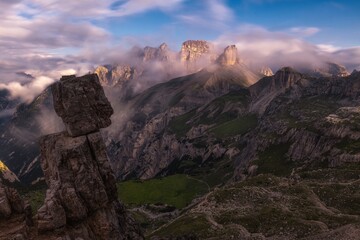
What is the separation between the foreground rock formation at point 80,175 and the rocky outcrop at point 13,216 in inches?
112

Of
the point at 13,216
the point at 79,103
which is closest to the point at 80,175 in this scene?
the point at 13,216

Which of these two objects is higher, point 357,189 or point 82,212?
point 82,212

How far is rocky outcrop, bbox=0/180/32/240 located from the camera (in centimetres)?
5189

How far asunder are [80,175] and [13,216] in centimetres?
1175

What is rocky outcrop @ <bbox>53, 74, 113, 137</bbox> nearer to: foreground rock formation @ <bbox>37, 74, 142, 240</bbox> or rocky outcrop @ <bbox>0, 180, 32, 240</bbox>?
foreground rock formation @ <bbox>37, 74, 142, 240</bbox>

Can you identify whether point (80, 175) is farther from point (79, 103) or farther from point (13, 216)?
point (79, 103)

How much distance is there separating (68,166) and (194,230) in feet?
184

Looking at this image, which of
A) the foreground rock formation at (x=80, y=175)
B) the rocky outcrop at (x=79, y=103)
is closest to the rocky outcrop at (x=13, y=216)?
the foreground rock formation at (x=80, y=175)

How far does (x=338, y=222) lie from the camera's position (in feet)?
330

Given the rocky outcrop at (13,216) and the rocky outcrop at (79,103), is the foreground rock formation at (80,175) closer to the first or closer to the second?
the rocky outcrop at (79,103)

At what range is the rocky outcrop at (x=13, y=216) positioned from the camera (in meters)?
51.9

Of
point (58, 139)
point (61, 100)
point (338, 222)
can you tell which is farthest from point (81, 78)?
point (338, 222)

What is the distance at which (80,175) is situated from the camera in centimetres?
6316

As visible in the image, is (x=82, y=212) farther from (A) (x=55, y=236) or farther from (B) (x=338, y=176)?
(B) (x=338, y=176)
